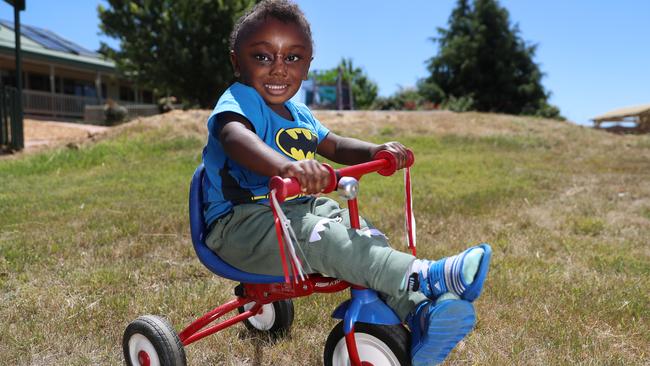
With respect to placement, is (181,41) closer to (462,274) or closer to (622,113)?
(622,113)

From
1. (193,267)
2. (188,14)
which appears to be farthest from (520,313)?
(188,14)

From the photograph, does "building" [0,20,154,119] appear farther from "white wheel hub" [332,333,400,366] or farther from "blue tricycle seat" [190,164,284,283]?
"white wheel hub" [332,333,400,366]

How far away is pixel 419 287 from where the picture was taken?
1896mm

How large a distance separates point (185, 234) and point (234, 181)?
2919mm

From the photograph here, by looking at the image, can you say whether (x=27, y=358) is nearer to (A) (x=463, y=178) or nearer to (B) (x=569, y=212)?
(B) (x=569, y=212)

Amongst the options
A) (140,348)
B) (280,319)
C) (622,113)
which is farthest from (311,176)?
(622,113)

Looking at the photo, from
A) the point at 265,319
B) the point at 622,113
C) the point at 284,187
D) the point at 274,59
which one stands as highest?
the point at 622,113

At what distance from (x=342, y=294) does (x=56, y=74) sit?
2934 centimetres

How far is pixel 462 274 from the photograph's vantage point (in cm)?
178

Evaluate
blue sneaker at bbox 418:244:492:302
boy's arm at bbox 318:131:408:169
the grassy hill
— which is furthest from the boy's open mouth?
the grassy hill

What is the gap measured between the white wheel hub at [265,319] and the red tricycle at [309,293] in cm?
35

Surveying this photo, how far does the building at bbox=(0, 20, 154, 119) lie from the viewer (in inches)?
989

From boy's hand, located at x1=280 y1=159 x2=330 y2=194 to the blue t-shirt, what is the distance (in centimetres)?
57

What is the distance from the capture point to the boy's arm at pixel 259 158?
1.76 meters
